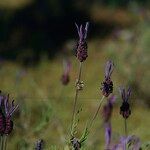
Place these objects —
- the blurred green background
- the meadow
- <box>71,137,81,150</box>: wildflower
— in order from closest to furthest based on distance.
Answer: <box>71,137,81,150</box>: wildflower, the meadow, the blurred green background

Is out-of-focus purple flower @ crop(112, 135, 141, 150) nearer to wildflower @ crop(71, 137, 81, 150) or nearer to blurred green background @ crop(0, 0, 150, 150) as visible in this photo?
wildflower @ crop(71, 137, 81, 150)

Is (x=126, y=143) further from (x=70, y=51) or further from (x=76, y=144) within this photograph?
(x=70, y=51)

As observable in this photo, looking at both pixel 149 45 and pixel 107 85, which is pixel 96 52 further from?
pixel 107 85

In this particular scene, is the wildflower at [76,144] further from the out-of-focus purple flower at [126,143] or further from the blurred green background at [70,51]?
the blurred green background at [70,51]

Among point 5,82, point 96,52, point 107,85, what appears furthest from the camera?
point 96,52

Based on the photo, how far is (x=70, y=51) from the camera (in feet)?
25.0

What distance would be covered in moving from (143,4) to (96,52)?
95cm

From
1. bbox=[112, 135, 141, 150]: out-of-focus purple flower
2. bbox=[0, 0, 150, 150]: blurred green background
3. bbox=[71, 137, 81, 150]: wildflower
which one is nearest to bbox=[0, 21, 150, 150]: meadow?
bbox=[0, 0, 150, 150]: blurred green background

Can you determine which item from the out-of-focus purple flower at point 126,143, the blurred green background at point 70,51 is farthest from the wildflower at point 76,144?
the blurred green background at point 70,51

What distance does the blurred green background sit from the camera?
5504 mm

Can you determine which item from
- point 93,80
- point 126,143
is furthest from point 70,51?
point 126,143

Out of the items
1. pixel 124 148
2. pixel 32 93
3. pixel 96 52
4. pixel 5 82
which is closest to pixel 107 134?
pixel 124 148

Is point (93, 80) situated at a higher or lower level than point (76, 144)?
higher

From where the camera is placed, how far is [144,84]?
18.9 ft
